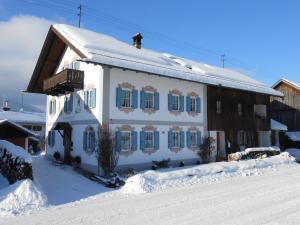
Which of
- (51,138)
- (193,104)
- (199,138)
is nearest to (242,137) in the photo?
(199,138)

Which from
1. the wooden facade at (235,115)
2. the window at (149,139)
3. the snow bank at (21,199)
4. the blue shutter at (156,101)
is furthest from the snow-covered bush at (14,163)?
the wooden facade at (235,115)

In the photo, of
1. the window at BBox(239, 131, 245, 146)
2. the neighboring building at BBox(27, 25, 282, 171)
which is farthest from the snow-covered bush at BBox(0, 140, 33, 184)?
the window at BBox(239, 131, 245, 146)

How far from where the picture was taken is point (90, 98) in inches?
811

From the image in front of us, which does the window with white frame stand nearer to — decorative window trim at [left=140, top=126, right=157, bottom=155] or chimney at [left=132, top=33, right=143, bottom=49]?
decorative window trim at [left=140, top=126, right=157, bottom=155]

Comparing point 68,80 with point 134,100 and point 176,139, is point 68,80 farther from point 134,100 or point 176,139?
point 176,139

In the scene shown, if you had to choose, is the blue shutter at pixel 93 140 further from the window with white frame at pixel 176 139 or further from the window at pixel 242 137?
the window at pixel 242 137

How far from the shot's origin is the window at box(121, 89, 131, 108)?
20.5 metres

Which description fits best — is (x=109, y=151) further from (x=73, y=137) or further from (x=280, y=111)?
(x=280, y=111)

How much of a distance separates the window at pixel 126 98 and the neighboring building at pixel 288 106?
23465 millimetres

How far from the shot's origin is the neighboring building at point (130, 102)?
19.9m

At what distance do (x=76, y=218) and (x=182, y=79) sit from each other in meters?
14.3

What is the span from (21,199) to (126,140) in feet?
30.8

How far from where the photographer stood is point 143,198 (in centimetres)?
1255

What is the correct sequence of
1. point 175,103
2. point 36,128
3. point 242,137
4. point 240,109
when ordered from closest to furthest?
point 175,103
point 240,109
point 242,137
point 36,128
